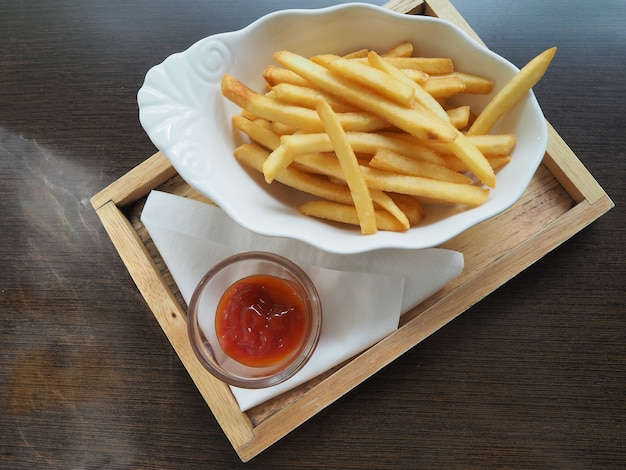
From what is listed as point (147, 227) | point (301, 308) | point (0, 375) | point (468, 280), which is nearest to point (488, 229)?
point (468, 280)

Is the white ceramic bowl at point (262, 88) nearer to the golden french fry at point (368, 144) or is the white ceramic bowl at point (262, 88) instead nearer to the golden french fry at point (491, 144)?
the golden french fry at point (491, 144)

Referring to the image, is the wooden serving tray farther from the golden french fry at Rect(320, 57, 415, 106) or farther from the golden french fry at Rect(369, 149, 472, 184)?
the golden french fry at Rect(320, 57, 415, 106)

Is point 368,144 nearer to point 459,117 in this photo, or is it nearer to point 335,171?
point 335,171

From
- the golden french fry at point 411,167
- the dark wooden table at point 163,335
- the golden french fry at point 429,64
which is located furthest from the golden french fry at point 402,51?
the dark wooden table at point 163,335

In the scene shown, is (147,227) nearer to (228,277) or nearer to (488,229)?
(228,277)

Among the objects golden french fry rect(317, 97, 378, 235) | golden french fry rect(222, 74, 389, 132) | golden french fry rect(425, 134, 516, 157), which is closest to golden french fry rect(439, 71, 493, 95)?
golden french fry rect(425, 134, 516, 157)

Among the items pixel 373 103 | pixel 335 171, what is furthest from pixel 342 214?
pixel 373 103

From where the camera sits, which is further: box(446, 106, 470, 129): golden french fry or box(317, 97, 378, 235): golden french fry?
box(446, 106, 470, 129): golden french fry
